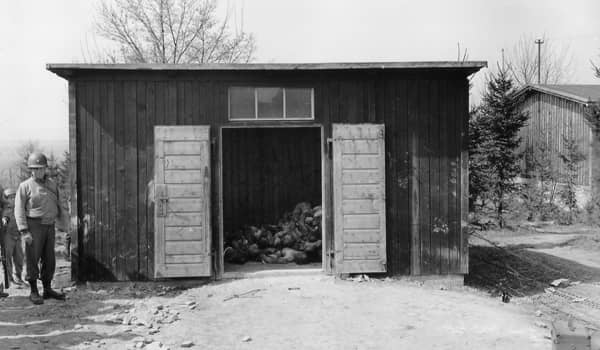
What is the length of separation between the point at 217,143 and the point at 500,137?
12.2 m

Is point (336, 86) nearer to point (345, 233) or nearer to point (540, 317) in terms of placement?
point (345, 233)

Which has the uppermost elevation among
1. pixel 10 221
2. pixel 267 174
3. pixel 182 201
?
pixel 267 174

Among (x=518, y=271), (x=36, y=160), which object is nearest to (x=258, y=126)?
(x=36, y=160)

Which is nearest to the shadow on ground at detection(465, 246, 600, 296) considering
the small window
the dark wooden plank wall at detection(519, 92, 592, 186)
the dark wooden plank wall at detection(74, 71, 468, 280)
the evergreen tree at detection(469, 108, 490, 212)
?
the evergreen tree at detection(469, 108, 490, 212)

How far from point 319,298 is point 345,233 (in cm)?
131

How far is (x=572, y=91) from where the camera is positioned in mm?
21297

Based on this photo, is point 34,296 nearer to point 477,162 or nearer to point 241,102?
point 241,102

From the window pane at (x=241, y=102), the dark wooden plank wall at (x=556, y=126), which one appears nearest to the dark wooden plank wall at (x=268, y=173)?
the window pane at (x=241, y=102)

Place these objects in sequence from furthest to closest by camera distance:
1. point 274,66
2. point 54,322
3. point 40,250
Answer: point 274,66, point 40,250, point 54,322

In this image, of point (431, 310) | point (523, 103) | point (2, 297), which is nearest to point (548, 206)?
point (523, 103)

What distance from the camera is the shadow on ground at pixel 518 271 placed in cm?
1058

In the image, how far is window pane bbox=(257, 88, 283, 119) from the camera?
8852mm

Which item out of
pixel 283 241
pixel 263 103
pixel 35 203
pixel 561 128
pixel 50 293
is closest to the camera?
pixel 35 203

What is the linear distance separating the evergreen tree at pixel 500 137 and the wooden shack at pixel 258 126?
361 inches
